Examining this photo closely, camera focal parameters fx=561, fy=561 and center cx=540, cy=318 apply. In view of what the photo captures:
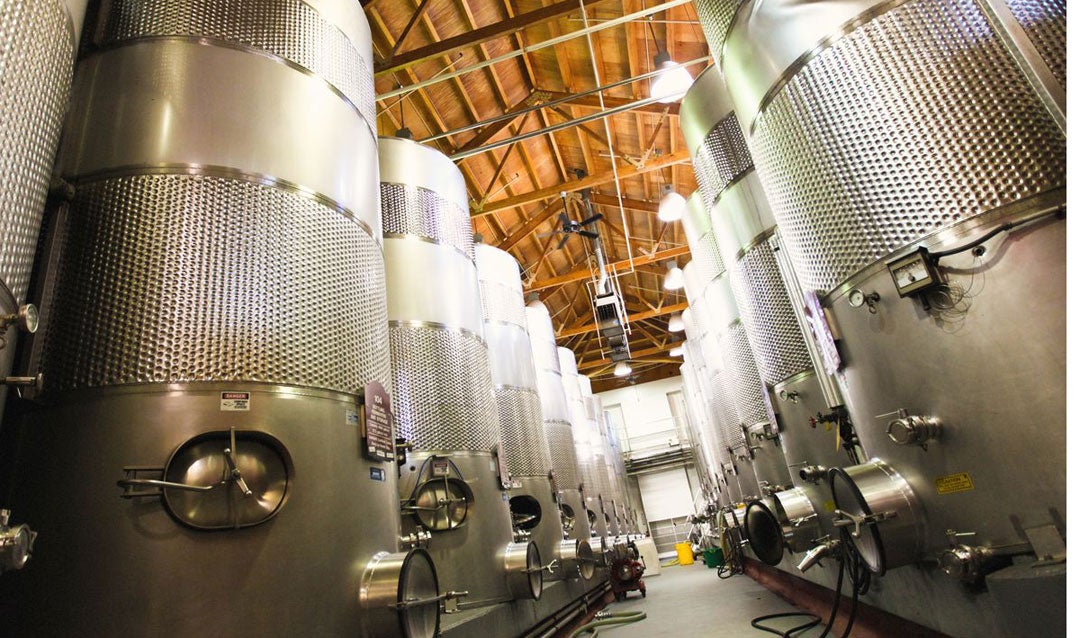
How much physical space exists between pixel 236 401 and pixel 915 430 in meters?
2.45

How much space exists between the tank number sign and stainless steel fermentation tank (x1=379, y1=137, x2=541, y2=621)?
1.52 feet

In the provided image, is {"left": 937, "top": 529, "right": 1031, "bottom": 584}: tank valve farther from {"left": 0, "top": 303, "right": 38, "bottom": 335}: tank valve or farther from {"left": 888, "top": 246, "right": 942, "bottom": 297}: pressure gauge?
{"left": 0, "top": 303, "right": 38, "bottom": 335}: tank valve

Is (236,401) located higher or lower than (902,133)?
lower

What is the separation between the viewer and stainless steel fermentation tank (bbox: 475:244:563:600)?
575cm

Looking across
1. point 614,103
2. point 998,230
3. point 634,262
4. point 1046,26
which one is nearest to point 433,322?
point 998,230

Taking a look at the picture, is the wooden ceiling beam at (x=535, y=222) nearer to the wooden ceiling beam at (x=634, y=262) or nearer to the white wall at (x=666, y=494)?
the wooden ceiling beam at (x=634, y=262)

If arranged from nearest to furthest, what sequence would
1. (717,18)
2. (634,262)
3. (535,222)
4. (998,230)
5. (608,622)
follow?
(998,230) → (717,18) → (608,622) → (535,222) → (634,262)

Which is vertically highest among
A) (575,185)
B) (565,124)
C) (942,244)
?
(575,185)

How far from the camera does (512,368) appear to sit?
693 centimetres

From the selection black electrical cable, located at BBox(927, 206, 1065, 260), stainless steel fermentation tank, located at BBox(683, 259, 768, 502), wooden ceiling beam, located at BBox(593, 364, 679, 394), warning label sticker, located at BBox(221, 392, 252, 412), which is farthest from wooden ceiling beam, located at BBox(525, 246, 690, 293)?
warning label sticker, located at BBox(221, 392, 252, 412)

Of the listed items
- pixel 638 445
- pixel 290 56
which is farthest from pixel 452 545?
pixel 638 445

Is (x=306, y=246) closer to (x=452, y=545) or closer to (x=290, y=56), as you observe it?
(x=290, y=56)

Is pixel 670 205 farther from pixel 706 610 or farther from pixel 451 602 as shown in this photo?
pixel 451 602
